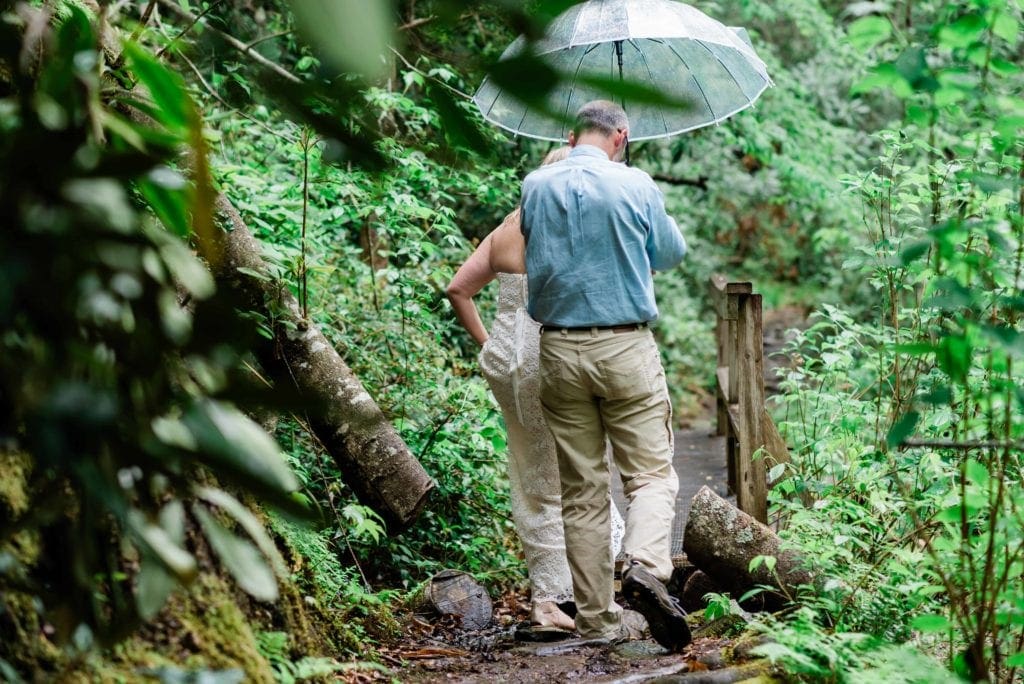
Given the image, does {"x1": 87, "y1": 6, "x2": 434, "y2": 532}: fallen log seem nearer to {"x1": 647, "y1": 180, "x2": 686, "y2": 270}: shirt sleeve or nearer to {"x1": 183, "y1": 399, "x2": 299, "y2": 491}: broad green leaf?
{"x1": 647, "y1": 180, "x2": 686, "y2": 270}: shirt sleeve

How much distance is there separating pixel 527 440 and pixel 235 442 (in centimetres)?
342

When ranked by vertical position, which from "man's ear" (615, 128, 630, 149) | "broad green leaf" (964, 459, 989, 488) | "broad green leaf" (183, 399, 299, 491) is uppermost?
"man's ear" (615, 128, 630, 149)

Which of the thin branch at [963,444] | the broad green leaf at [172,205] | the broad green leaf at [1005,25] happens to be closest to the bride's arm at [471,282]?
the broad green leaf at [1005,25]

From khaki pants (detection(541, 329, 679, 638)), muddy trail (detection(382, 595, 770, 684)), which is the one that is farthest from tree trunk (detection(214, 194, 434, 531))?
khaki pants (detection(541, 329, 679, 638))

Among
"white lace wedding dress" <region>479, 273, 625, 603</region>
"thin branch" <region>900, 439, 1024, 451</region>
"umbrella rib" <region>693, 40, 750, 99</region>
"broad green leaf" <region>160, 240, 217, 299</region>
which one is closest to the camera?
"broad green leaf" <region>160, 240, 217, 299</region>

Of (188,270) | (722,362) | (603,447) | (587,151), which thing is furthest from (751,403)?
(188,270)

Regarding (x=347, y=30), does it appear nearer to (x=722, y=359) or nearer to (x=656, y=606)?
(x=656, y=606)

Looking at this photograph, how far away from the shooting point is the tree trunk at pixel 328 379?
3.83 meters

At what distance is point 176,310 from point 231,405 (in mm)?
173

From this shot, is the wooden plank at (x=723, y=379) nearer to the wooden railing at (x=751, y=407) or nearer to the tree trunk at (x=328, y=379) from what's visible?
the wooden railing at (x=751, y=407)

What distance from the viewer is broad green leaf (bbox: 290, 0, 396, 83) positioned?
0.75 meters

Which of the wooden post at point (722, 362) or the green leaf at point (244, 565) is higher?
the green leaf at point (244, 565)

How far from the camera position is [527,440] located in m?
4.54

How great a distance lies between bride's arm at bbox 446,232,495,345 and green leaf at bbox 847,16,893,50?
2.19 m
